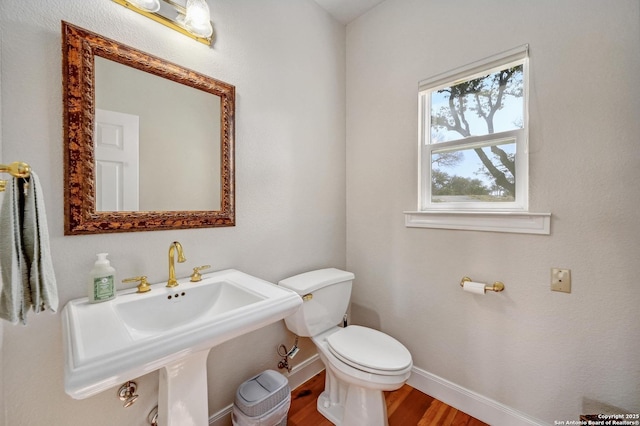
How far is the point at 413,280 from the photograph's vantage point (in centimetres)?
171

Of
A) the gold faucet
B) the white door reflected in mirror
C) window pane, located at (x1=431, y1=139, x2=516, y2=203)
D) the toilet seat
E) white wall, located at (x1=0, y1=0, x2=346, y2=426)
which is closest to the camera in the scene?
white wall, located at (x1=0, y1=0, x2=346, y2=426)

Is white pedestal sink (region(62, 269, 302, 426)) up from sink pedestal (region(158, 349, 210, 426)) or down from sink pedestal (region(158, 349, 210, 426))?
up

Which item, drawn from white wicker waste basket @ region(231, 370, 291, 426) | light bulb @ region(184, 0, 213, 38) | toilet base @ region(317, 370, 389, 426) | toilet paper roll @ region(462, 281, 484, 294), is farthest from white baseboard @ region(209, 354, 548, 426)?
light bulb @ region(184, 0, 213, 38)

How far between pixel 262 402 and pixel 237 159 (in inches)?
47.7

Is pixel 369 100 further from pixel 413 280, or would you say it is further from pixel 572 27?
pixel 413 280

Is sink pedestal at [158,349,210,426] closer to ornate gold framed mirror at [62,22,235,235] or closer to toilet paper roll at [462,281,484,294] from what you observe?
ornate gold framed mirror at [62,22,235,235]

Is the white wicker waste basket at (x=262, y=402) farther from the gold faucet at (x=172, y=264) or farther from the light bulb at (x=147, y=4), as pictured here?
the light bulb at (x=147, y=4)

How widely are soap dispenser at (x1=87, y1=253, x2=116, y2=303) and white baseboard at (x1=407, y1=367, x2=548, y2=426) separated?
1761 millimetres

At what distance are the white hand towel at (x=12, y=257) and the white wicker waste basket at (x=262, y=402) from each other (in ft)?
3.11

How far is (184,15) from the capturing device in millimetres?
1185

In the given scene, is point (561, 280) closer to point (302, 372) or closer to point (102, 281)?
point (302, 372)

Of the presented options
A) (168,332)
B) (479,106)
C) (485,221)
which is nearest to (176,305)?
(168,332)

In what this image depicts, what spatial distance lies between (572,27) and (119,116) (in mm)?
2015

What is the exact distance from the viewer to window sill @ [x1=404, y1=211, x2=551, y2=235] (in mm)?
1258
